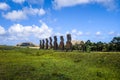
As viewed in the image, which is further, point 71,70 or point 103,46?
point 103,46

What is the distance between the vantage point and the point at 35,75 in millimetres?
30797

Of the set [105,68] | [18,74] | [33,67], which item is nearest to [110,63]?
[105,68]

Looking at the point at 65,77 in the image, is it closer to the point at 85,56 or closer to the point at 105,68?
the point at 105,68

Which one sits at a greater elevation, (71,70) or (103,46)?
(103,46)

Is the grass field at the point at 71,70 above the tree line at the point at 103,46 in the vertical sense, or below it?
below

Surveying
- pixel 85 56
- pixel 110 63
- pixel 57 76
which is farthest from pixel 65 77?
pixel 85 56

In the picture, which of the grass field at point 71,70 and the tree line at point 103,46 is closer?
the grass field at point 71,70

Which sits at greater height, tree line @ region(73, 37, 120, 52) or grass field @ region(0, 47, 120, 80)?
tree line @ region(73, 37, 120, 52)

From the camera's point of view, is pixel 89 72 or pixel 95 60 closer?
pixel 89 72

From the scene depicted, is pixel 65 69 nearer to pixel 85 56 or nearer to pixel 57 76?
pixel 57 76

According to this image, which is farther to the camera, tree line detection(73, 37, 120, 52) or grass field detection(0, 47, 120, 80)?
tree line detection(73, 37, 120, 52)

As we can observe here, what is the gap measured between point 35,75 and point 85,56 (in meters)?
13.6

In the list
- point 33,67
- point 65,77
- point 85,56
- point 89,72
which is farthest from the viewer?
point 85,56

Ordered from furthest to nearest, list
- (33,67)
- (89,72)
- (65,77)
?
1. (33,67)
2. (89,72)
3. (65,77)
